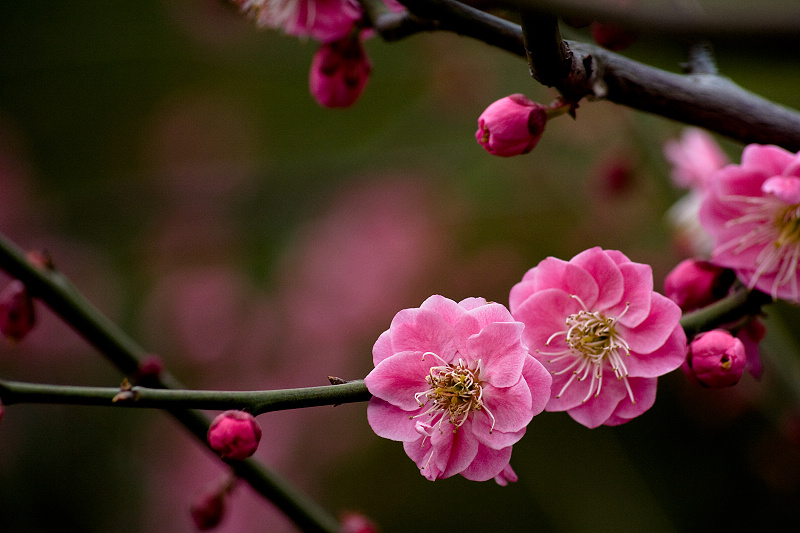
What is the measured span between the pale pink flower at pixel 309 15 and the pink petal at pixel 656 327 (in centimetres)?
47

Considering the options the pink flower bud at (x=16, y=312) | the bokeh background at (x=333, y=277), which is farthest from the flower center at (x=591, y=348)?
the bokeh background at (x=333, y=277)

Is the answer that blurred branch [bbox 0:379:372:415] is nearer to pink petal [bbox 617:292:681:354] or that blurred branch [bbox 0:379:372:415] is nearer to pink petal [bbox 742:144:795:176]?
pink petal [bbox 617:292:681:354]

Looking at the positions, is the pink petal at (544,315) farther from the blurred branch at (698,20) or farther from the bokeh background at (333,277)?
the bokeh background at (333,277)

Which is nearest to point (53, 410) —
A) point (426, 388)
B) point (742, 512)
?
point (426, 388)

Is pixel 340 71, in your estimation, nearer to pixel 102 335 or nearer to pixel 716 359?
pixel 102 335

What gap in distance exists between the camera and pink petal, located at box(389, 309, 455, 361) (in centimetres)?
55

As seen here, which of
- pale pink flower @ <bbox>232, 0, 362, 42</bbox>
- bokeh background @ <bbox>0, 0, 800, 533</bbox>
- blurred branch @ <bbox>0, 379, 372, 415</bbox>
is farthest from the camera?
bokeh background @ <bbox>0, 0, 800, 533</bbox>

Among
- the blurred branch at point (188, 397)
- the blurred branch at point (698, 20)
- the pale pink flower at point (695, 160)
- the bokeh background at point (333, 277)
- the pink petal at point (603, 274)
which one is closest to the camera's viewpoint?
the blurred branch at point (698, 20)

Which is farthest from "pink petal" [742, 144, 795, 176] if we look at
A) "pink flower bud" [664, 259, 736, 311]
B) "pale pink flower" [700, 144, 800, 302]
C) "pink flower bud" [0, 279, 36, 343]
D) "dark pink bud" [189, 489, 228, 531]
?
"pink flower bud" [0, 279, 36, 343]

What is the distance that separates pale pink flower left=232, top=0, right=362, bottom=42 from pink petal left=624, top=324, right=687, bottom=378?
19.7 inches

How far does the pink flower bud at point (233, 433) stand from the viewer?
0.50m

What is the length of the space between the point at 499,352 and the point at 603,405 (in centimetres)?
13

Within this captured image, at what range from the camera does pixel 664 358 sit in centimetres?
57

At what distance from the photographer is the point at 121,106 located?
3096 millimetres
